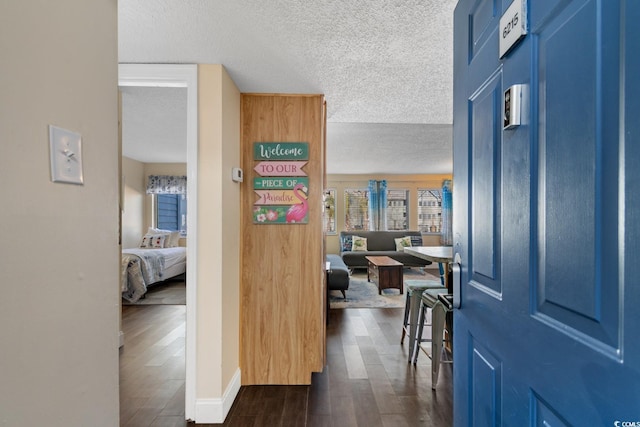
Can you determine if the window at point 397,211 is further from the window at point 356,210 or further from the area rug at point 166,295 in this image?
the area rug at point 166,295

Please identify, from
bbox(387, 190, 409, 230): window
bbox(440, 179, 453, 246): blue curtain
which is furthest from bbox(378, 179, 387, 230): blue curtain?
bbox(440, 179, 453, 246): blue curtain

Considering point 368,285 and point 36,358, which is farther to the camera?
point 368,285

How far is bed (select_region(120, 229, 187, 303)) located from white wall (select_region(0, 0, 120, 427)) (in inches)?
154

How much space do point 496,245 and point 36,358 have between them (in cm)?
117

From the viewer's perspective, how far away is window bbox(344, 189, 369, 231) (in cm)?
801

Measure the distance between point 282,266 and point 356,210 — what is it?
19.5 ft

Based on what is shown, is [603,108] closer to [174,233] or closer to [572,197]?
[572,197]

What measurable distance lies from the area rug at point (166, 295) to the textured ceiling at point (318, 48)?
303 cm

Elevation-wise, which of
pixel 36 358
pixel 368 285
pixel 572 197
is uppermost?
pixel 572 197

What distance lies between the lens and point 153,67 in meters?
1.86

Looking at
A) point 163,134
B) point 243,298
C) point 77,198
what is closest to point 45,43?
point 77,198

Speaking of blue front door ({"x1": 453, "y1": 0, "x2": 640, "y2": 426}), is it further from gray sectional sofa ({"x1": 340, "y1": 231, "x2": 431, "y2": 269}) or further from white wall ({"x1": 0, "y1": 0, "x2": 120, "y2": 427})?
gray sectional sofa ({"x1": 340, "y1": 231, "x2": 431, "y2": 269})

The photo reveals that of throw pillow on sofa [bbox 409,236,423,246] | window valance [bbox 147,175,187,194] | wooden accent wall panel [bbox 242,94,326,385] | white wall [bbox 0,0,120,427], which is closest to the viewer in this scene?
white wall [bbox 0,0,120,427]

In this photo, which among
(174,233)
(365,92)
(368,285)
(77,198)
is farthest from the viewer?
(174,233)
